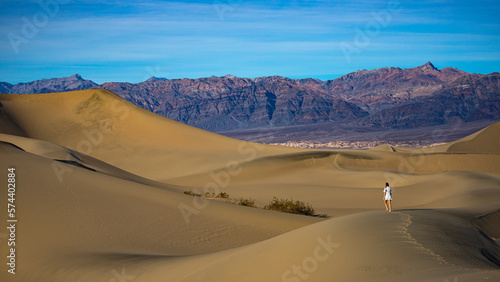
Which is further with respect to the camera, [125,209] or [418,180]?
[418,180]

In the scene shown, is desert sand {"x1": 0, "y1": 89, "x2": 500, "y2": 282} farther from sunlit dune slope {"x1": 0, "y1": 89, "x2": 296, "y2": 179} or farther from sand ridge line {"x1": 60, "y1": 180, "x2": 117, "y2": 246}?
sunlit dune slope {"x1": 0, "y1": 89, "x2": 296, "y2": 179}

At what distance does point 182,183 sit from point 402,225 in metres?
28.0

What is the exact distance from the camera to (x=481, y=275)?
22.5ft

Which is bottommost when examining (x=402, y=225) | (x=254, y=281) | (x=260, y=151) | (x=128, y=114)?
(x=254, y=281)

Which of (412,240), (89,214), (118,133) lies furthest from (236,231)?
(118,133)

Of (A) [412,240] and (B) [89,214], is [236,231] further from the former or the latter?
(A) [412,240]

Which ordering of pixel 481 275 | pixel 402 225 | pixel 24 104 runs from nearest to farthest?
pixel 481 275 → pixel 402 225 → pixel 24 104

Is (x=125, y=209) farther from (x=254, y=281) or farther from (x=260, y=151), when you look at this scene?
(x=260, y=151)

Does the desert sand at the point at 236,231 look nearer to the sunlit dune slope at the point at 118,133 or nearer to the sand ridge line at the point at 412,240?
the sand ridge line at the point at 412,240

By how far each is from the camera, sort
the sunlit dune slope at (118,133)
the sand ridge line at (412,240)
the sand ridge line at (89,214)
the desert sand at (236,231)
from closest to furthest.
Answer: the sand ridge line at (412,240)
the desert sand at (236,231)
the sand ridge line at (89,214)
the sunlit dune slope at (118,133)

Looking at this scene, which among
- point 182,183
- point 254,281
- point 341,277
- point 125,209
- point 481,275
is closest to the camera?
point 481,275

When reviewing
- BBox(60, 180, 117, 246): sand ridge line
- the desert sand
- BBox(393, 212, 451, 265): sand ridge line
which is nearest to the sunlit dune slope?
the desert sand

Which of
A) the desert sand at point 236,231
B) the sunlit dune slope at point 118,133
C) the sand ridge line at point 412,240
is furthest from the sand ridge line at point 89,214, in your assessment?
the sunlit dune slope at point 118,133

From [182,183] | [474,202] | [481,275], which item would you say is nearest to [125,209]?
[481,275]
